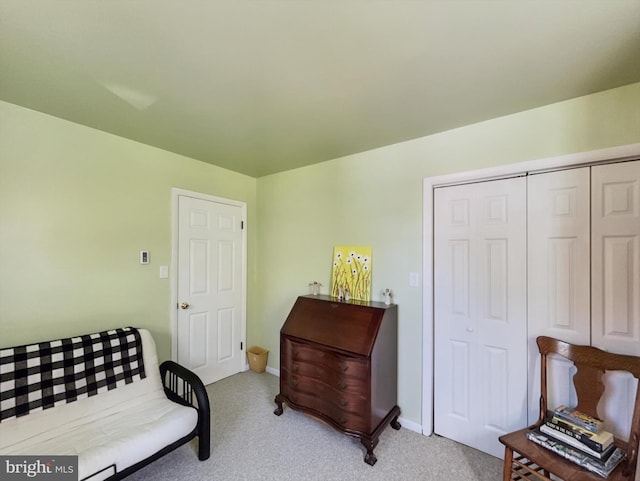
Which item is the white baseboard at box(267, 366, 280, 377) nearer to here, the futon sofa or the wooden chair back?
the futon sofa

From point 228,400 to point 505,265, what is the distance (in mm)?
2696

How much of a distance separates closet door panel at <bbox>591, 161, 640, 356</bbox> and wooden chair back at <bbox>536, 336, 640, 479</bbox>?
0.47ft

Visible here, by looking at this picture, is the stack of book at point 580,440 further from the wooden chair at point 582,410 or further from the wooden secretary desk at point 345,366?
the wooden secretary desk at point 345,366

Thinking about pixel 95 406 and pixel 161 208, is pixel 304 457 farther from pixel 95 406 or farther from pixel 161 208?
pixel 161 208

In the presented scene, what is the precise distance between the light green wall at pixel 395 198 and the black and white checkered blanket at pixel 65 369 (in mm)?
1584

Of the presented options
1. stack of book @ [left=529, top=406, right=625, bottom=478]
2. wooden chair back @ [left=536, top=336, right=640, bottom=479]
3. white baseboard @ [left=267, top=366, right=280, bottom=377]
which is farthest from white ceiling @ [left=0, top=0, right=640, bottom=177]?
white baseboard @ [left=267, top=366, right=280, bottom=377]

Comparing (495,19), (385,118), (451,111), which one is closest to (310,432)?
(385,118)

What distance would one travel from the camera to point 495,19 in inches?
46.5

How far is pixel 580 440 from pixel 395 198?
1859 millimetres

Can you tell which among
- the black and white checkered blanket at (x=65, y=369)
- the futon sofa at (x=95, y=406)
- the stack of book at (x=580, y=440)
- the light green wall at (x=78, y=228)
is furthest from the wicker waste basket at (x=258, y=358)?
the stack of book at (x=580, y=440)

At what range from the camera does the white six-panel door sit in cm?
287

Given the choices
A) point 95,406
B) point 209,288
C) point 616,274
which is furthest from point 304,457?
point 616,274

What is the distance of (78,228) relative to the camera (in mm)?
2170

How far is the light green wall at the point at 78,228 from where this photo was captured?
1.89 meters
